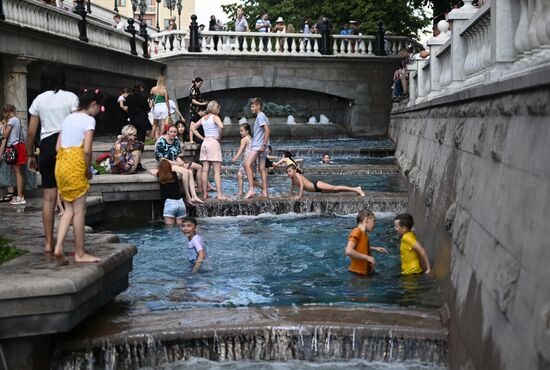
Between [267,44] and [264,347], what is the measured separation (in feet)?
123

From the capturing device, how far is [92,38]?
106 ft

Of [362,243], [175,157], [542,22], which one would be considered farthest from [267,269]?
[542,22]

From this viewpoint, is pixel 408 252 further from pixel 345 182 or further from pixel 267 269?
pixel 345 182

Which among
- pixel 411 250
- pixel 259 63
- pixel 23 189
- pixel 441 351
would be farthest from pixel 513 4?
pixel 259 63

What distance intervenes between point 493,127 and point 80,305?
140 inches

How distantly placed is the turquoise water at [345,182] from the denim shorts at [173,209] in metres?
4.68

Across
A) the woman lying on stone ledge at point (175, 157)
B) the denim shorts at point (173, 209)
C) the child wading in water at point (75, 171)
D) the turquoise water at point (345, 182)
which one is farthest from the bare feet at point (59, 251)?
the turquoise water at point (345, 182)

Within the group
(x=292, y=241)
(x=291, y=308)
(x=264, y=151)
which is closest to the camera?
(x=291, y=308)

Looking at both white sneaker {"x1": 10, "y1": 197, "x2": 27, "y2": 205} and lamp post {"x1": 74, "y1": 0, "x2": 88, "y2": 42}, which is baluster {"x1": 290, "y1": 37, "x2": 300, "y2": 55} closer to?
lamp post {"x1": 74, "y1": 0, "x2": 88, "y2": 42}

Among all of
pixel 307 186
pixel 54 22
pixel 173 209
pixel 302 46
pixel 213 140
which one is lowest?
pixel 173 209

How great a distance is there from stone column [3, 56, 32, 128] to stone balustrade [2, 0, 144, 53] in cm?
91

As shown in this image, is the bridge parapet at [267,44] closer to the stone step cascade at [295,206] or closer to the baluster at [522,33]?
the stone step cascade at [295,206]

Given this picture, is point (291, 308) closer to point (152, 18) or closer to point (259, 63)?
point (259, 63)

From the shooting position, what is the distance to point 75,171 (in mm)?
8914
